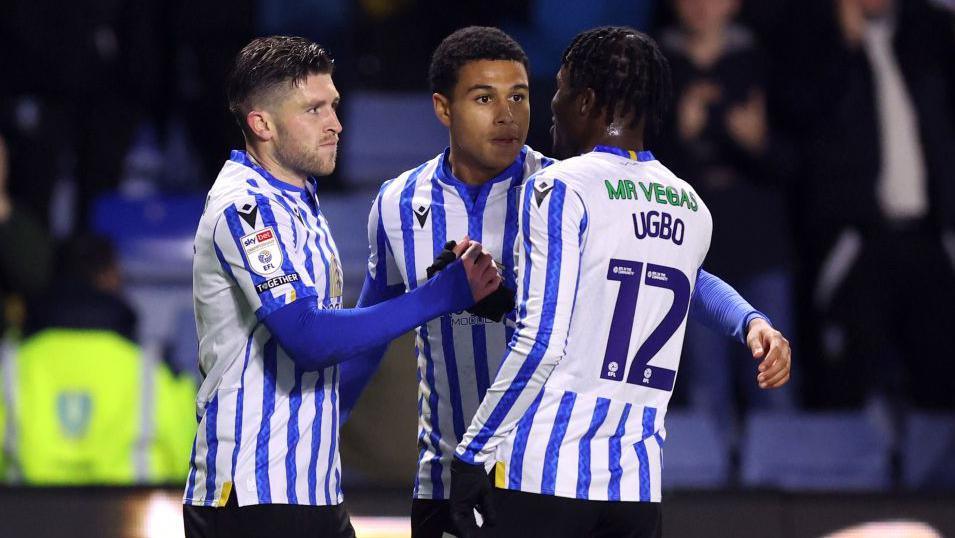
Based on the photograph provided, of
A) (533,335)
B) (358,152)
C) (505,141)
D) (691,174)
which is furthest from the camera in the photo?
(358,152)

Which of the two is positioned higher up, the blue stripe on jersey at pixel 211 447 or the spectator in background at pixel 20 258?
the blue stripe on jersey at pixel 211 447

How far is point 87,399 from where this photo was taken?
6.51 m

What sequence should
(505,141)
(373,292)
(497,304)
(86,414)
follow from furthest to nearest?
1. (86,414)
2. (373,292)
3. (505,141)
4. (497,304)

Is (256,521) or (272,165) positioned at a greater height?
(272,165)

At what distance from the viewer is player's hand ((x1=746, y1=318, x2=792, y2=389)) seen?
3389mm

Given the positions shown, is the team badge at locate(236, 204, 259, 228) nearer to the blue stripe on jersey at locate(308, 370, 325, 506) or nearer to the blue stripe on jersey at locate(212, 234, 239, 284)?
the blue stripe on jersey at locate(212, 234, 239, 284)

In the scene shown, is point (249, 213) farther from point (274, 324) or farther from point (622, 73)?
point (622, 73)

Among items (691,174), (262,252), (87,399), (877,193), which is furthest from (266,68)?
(877,193)

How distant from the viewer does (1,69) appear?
25.5 ft

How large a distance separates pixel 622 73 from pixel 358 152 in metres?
4.92

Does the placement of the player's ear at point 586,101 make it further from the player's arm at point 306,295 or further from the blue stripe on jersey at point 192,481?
the blue stripe on jersey at point 192,481

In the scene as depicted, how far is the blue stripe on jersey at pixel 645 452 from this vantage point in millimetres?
3348

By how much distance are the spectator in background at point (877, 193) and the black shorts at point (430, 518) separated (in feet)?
12.2

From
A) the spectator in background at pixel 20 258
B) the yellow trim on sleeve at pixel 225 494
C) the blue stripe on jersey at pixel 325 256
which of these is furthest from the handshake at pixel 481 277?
the spectator in background at pixel 20 258
